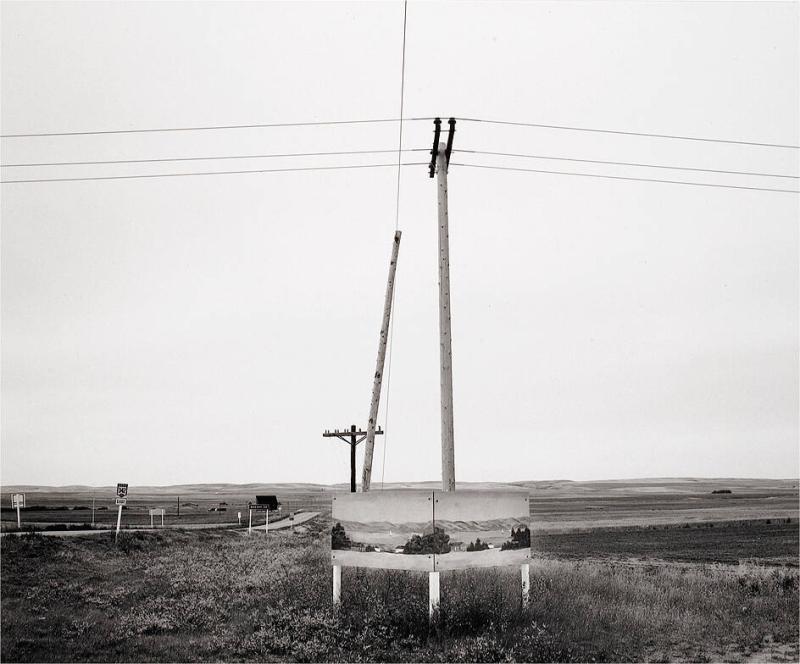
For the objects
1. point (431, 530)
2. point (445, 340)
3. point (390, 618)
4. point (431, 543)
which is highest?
point (445, 340)

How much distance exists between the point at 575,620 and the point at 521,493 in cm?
203

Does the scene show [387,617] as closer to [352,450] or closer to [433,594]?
[433,594]

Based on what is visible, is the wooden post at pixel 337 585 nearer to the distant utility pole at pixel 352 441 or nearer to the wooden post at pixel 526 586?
the wooden post at pixel 526 586

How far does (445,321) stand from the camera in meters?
13.5

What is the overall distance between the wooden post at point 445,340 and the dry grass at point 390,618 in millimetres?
1958

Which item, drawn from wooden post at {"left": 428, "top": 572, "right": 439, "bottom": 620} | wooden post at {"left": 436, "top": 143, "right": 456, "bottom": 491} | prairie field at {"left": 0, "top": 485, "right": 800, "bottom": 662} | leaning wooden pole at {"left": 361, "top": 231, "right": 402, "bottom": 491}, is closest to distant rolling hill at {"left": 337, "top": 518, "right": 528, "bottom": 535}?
wooden post at {"left": 428, "top": 572, "right": 439, "bottom": 620}

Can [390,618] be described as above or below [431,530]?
below

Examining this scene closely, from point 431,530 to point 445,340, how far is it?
3835 mm

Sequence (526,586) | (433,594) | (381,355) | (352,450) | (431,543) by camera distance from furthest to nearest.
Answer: (352,450) < (381,355) < (526,586) < (431,543) < (433,594)

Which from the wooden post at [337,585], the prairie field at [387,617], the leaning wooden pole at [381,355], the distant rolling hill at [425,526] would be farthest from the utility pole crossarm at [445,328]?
the leaning wooden pole at [381,355]

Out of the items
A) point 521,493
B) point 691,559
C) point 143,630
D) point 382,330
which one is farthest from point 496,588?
point 691,559

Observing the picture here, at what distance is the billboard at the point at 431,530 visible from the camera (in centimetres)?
1073

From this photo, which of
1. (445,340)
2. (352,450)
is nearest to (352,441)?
(352,450)

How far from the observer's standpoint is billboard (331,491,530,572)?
10734 mm
